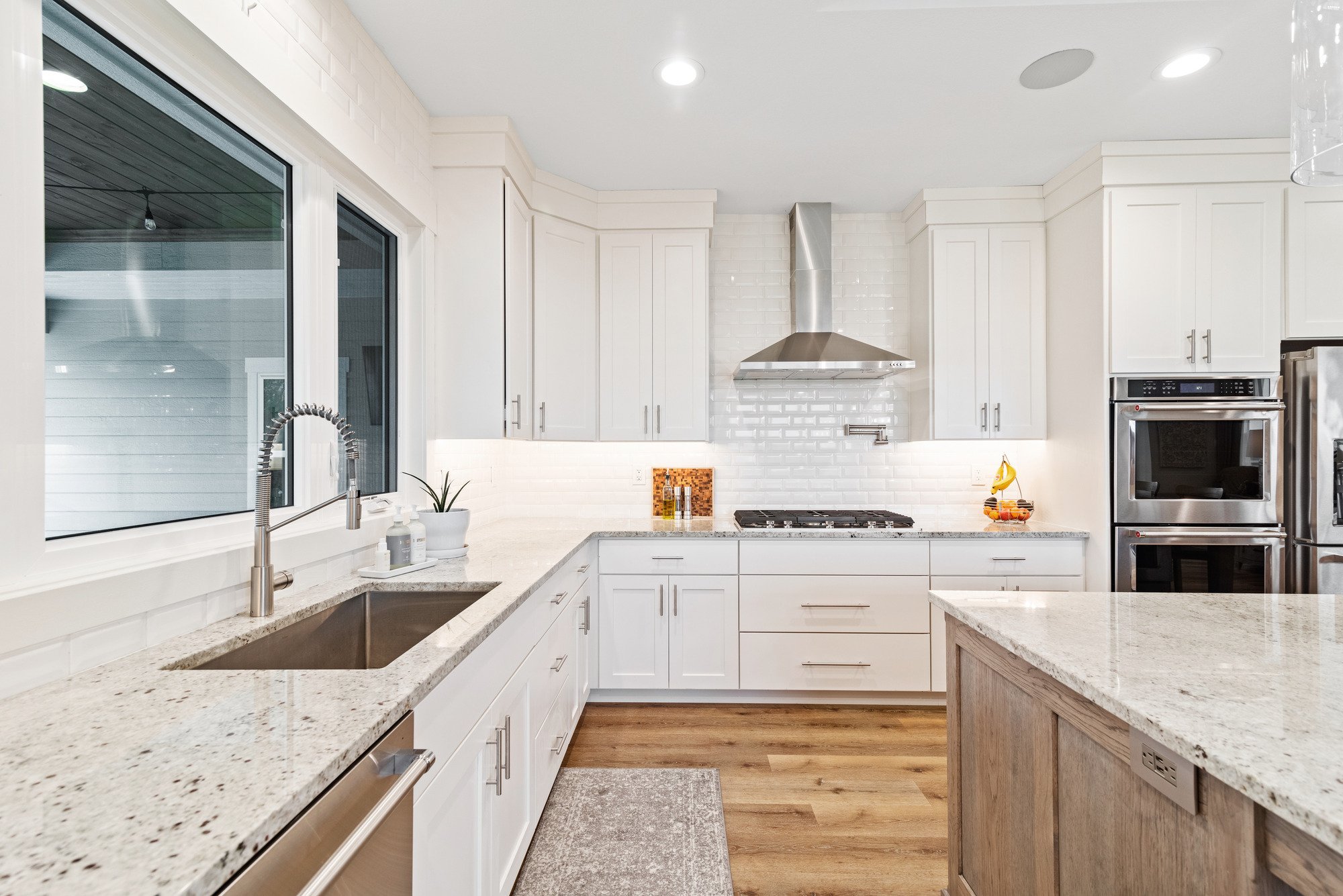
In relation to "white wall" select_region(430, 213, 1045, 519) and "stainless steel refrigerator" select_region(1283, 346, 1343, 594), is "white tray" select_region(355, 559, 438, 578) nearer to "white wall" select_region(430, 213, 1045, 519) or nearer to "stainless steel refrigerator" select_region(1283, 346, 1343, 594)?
"white wall" select_region(430, 213, 1045, 519)

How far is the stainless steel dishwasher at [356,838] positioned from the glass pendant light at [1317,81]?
1858 mm

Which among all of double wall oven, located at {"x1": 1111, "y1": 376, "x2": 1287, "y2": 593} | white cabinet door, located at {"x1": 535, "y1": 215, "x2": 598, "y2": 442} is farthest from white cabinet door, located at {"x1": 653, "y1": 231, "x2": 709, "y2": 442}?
double wall oven, located at {"x1": 1111, "y1": 376, "x2": 1287, "y2": 593}

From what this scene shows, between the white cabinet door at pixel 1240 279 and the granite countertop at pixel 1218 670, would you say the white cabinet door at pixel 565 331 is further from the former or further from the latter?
the white cabinet door at pixel 1240 279

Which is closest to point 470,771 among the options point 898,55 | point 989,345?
point 898,55

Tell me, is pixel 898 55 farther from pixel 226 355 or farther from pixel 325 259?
pixel 226 355

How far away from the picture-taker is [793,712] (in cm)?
308

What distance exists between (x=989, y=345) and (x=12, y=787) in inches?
146

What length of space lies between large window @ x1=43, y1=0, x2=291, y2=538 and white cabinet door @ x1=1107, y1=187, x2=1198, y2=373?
10.9 feet

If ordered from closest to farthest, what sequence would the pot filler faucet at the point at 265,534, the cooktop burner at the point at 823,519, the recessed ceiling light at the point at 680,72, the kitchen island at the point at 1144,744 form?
the kitchen island at the point at 1144,744 → the pot filler faucet at the point at 265,534 → the recessed ceiling light at the point at 680,72 → the cooktop burner at the point at 823,519

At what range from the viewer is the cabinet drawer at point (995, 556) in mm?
3059

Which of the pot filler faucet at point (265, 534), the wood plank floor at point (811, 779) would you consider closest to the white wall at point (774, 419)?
the wood plank floor at point (811, 779)

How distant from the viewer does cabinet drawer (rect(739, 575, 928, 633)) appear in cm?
308

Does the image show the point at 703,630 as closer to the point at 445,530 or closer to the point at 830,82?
the point at 445,530

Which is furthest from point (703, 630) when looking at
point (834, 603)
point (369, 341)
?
point (369, 341)
